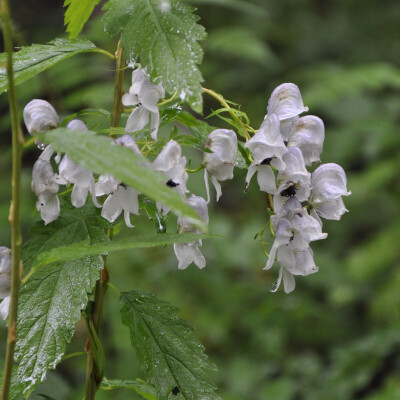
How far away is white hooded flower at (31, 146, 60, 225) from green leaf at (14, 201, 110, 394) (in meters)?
0.03

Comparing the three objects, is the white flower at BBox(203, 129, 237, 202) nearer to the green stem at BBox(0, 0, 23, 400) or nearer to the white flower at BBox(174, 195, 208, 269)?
the white flower at BBox(174, 195, 208, 269)

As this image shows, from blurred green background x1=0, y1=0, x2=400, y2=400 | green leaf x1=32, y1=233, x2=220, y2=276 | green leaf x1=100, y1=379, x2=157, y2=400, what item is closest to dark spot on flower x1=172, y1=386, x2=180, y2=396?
green leaf x1=100, y1=379, x2=157, y2=400

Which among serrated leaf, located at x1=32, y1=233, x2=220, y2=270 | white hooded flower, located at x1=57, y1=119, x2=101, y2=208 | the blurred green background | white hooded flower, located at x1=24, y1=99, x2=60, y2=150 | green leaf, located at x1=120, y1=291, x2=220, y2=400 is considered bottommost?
the blurred green background

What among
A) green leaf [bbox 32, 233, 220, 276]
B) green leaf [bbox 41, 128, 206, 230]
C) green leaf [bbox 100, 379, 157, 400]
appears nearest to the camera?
green leaf [bbox 41, 128, 206, 230]

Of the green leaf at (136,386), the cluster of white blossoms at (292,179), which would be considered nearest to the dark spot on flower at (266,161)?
the cluster of white blossoms at (292,179)

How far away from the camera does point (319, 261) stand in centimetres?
316

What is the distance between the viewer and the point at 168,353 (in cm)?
75

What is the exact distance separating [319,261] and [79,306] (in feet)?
8.49

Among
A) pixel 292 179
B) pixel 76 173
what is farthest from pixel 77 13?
pixel 292 179

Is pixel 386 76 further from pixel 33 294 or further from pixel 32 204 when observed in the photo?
pixel 33 294

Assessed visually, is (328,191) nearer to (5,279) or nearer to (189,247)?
(189,247)

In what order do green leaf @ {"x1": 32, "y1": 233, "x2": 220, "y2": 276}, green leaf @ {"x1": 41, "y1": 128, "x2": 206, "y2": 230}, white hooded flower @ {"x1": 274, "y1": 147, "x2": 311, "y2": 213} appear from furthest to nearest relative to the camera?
white hooded flower @ {"x1": 274, "y1": 147, "x2": 311, "y2": 213}, green leaf @ {"x1": 32, "y1": 233, "x2": 220, "y2": 276}, green leaf @ {"x1": 41, "y1": 128, "x2": 206, "y2": 230}

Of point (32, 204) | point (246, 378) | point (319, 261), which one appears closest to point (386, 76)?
point (319, 261)

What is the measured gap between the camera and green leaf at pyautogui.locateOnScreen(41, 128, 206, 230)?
46 centimetres
